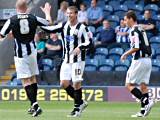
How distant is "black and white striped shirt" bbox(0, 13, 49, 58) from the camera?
493 inches

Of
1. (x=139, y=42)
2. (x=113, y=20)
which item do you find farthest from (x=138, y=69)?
(x=113, y=20)

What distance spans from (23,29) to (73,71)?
3.98 ft

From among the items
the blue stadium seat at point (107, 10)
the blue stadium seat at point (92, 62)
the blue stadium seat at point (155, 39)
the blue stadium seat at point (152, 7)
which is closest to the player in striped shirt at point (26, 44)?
the blue stadium seat at point (92, 62)

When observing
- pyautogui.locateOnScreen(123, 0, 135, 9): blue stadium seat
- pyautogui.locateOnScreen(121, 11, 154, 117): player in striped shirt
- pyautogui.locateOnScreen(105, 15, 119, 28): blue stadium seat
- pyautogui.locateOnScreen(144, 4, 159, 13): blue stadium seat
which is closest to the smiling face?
pyautogui.locateOnScreen(121, 11, 154, 117): player in striped shirt

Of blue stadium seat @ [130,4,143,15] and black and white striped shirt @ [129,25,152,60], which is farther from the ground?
blue stadium seat @ [130,4,143,15]

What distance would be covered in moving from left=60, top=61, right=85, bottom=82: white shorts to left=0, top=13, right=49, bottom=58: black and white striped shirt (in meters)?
0.69

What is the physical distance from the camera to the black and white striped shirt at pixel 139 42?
12.6 meters

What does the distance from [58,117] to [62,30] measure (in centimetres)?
166

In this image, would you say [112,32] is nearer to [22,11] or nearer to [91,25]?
[91,25]

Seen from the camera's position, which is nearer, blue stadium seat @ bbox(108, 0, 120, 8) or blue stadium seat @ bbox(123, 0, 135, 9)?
blue stadium seat @ bbox(123, 0, 135, 9)

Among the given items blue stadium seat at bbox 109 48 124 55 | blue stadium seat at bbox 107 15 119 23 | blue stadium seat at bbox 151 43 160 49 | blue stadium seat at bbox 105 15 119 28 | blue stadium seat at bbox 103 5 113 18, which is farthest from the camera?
blue stadium seat at bbox 103 5 113 18

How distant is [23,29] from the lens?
12.5 m

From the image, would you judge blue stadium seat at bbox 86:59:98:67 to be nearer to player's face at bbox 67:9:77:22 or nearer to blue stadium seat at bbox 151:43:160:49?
blue stadium seat at bbox 151:43:160:49

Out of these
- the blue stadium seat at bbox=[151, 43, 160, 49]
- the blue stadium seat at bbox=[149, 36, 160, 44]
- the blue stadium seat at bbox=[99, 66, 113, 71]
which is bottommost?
the blue stadium seat at bbox=[99, 66, 113, 71]
